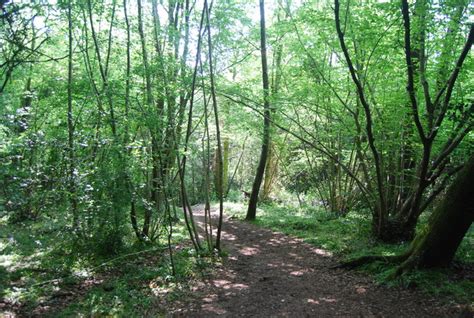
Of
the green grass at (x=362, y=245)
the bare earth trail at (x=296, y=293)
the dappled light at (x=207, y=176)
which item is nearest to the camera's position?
the bare earth trail at (x=296, y=293)

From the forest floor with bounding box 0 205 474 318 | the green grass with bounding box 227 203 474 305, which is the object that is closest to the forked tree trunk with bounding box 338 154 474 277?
the green grass with bounding box 227 203 474 305

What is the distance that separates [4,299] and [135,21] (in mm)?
5900

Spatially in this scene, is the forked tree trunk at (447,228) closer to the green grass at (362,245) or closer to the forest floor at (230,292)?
the green grass at (362,245)

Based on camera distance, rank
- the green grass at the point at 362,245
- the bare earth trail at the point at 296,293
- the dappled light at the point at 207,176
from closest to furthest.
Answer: the bare earth trail at the point at 296,293
the green grass at the point at 362,245
the dappled light at the point at 207,176

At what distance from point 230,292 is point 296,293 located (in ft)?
3.49

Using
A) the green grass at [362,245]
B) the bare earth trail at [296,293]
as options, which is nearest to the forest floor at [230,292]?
the bare earth trail at [296,293]

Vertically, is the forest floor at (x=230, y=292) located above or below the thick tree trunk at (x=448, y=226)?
below

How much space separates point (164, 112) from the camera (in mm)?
8086

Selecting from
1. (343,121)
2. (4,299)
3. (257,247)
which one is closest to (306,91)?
(343,121)

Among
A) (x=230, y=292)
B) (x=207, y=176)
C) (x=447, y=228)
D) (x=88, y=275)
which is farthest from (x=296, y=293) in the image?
(x=88, y=275)

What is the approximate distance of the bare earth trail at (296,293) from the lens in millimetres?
4621

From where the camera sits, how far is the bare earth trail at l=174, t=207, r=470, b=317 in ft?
15.2

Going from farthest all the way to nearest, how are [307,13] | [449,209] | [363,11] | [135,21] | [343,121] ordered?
[343,121] → [135,21] → [307,13] → [363,11] → [449,209]

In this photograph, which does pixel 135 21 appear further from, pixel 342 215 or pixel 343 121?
pixel 342 215
